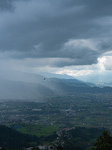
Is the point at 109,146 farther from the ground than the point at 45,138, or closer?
farther from the ground

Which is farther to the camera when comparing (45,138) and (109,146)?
(45,138)

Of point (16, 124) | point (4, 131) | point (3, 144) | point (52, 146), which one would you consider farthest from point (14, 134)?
point (16, 124)

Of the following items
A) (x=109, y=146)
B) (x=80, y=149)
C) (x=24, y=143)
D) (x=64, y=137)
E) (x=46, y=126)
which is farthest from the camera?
(x=46, y=126)

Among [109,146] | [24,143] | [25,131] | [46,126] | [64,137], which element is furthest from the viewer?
[46,126]

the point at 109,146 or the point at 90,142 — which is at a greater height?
the point at 109,146

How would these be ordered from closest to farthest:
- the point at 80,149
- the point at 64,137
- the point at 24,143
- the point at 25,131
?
1. the point at 80,149
2. the point at 24,143
3. the point at 64,137
4. the point at 25,131

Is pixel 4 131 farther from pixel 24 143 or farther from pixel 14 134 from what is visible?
pixel 24 143

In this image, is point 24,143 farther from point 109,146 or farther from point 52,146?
point 109,146

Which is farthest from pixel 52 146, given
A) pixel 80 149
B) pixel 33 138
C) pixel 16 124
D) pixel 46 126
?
pixel 16 124

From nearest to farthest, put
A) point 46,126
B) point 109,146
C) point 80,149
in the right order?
point 109,146
point 80,149
point 46,126
